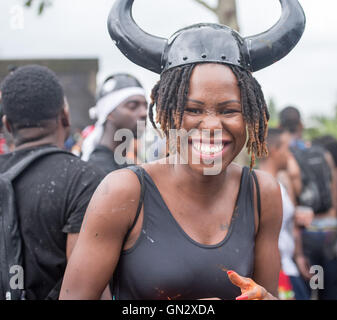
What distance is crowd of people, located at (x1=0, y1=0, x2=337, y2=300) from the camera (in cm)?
174

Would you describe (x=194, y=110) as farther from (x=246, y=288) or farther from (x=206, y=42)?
(x=246, y=288)

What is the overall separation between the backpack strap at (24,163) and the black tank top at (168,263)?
0.60 metres

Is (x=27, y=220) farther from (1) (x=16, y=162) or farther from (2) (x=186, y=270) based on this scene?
(2) (x=186, y=270)

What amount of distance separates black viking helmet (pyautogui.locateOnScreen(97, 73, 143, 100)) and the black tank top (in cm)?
225

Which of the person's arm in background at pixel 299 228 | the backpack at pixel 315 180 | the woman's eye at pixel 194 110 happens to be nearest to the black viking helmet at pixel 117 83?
the person's arm in background at pixel 299 228

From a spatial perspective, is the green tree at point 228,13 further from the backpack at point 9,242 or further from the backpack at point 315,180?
the backpack at point 9,242

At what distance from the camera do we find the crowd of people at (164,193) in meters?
1.74

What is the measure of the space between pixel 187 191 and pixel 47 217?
0.66m

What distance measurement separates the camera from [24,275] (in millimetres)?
2096

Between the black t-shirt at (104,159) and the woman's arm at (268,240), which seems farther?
the black t-shirt at (104,159)

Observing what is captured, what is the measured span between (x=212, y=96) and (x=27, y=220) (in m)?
1.01

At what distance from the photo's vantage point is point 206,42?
69.8 inches

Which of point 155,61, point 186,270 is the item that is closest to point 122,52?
point 155,61

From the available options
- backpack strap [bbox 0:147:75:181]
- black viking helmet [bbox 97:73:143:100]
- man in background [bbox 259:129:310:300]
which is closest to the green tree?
black viking helmet [bbox 97:73:143:100]
